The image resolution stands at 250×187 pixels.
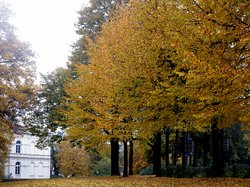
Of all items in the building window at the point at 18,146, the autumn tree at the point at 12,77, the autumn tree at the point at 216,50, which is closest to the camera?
the autumn tree at the point at 216,50

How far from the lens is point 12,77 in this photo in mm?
21562

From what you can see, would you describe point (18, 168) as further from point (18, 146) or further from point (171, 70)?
point (171, 70)

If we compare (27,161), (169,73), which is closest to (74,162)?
(27,161)

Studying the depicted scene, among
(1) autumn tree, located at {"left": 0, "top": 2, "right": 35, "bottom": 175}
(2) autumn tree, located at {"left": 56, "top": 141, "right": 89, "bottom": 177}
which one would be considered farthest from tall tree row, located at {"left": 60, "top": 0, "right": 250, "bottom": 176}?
(2) autumn tree, located at {"left": 56, "top": 141, "right": 89, "bottom": 177}

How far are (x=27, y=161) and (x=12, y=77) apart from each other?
43.8 m

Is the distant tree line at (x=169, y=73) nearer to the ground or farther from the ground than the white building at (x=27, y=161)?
farther from the ground

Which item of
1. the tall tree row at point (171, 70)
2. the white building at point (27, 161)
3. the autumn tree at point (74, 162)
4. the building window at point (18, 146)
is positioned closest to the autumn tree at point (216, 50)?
the tall tree row at point (171, 70)

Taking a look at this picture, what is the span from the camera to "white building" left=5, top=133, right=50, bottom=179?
2361 inches

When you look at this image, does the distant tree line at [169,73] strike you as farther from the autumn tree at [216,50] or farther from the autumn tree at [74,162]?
the autumn tree at [74,162]

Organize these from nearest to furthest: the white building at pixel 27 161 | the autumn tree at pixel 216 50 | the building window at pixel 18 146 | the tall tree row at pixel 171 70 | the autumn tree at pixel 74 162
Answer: the autumn tree at pixel 216 50
the tall tree row at pixel 171 70
the autumn tree at pixel 74 162
the white building at pixel 27 161
the building window at pixel 18 146

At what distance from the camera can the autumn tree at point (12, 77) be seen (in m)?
21.0

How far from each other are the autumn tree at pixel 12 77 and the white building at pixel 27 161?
128ft

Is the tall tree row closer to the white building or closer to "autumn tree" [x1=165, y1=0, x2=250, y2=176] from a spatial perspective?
"autumn tree" [x1=165, y1=0, x2=250, y2=176]

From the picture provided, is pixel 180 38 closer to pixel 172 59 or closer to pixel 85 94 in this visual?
pixel 172 59
